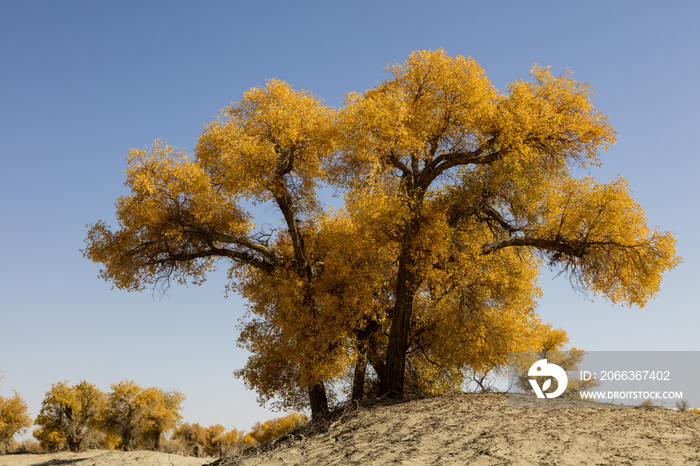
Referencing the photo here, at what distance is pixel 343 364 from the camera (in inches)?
633

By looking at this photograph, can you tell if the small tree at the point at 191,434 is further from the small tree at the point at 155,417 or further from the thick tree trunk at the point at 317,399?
the thick tree trunk at the point at 317,399

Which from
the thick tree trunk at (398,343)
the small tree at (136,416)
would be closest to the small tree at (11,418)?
the small tree at (136,416)

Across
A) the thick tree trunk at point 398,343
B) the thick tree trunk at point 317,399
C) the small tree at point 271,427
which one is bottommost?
the small tree at point 271,427

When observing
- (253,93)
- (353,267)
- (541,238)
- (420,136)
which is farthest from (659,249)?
(253,93)

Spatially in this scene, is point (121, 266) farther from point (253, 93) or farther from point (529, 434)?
point (529, 434)

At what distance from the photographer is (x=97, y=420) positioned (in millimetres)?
39906

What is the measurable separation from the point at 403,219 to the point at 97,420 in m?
34.3

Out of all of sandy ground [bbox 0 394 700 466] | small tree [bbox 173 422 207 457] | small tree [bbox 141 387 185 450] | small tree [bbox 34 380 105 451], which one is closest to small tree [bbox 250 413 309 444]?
small tree [bbox 173 422 207 457]

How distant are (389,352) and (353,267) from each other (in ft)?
9.24

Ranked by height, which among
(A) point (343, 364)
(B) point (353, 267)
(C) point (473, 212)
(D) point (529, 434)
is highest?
(C) point (473, 212)

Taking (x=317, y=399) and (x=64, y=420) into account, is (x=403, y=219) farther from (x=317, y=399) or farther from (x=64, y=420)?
(x=64, y=420)

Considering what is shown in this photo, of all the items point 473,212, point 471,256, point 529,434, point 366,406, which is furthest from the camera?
point 473,212

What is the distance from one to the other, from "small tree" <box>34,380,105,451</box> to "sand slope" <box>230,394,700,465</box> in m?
29.0

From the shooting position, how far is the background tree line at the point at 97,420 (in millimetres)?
35688
